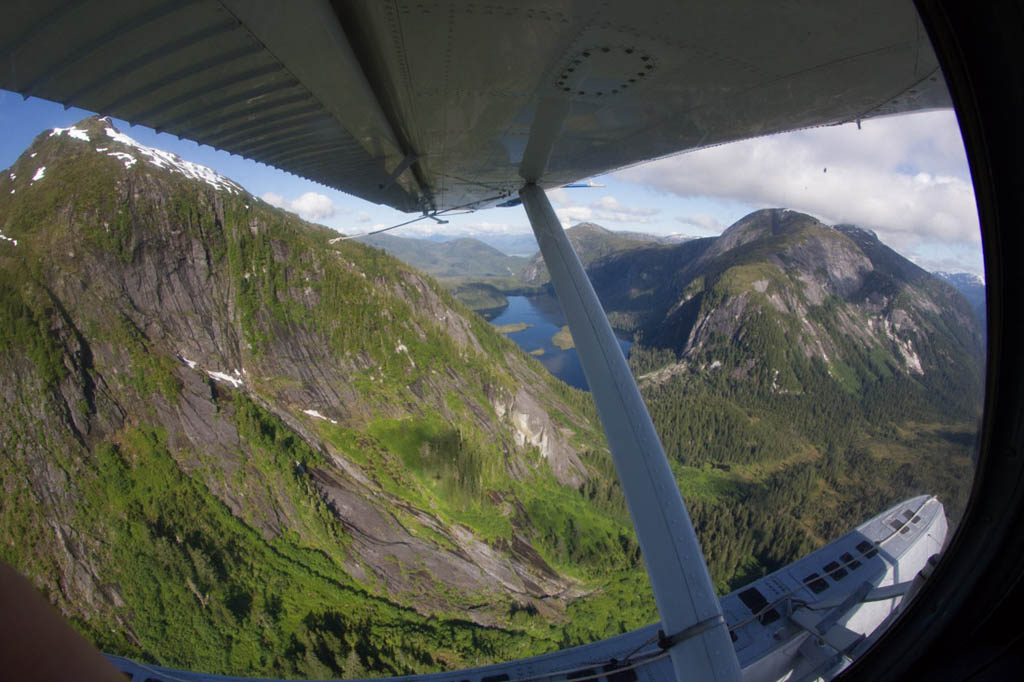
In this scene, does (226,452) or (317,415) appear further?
(317,415)

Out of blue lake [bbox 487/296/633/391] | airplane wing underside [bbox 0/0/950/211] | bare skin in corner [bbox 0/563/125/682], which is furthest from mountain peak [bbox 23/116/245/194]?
blue lake [bbox 487/296/633/391]

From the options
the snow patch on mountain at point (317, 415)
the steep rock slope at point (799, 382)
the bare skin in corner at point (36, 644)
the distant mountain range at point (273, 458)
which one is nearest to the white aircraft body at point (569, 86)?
the steep rock slope at point (799, 382)

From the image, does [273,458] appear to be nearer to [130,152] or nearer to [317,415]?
[317,415]

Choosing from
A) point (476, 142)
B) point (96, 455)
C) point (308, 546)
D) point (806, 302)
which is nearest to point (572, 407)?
point (308, 546)

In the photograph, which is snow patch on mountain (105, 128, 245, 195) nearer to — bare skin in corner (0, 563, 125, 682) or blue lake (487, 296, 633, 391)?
bare skin in corner (0, 563, 125, 682)

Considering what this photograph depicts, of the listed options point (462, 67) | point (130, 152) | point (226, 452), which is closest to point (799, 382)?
point (226, 452)

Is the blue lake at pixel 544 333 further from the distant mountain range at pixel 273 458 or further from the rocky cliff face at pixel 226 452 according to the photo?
the rocky cliff face at pixel 226 452
